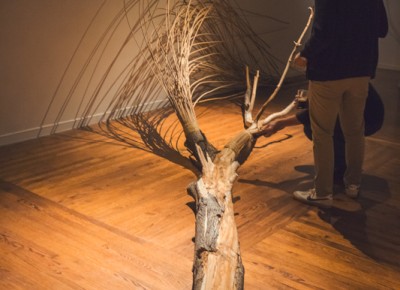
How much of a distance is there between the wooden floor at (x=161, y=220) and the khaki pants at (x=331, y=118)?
25 centimetres

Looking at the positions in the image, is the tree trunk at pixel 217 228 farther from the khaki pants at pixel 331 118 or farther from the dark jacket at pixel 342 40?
the dark jacket at pixel 342 40

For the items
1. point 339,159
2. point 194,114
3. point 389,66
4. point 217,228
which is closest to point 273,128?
point 339,159

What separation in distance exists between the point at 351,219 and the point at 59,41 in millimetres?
2794

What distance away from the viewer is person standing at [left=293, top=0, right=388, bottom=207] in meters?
2.72

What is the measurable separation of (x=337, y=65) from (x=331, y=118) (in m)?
0.28

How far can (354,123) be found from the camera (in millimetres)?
2992

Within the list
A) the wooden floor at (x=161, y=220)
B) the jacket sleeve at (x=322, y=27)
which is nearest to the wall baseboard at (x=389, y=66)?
the wooden floor at (x=161, y=220)

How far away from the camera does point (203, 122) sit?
16.4 feet

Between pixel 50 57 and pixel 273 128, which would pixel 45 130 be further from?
pixel 273 128

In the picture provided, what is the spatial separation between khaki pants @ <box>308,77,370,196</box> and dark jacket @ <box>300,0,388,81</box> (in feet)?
0.20

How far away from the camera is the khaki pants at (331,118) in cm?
283

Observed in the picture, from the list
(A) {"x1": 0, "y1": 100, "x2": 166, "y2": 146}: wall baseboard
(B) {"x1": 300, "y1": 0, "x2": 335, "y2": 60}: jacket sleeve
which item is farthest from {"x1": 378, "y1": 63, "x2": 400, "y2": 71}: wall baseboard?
(B) {"x1": 300, "y1": 0, "x2": 335, "y2": 60}: jacket sleeve

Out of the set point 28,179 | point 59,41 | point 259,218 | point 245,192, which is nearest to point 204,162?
point 245,192

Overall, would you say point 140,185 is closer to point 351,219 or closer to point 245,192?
point 245,192
